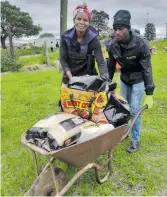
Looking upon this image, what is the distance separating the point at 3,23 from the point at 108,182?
1231 inches

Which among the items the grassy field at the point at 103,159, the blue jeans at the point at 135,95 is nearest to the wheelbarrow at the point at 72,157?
the grassy field at the point at 103,159

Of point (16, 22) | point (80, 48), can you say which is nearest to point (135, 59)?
point (80, 48)

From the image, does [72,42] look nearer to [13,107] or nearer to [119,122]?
[119,122]

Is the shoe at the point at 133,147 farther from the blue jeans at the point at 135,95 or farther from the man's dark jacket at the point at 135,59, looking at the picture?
the man's dark jacket at the point at 135,59

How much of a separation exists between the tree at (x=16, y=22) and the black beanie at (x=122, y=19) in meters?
30.9

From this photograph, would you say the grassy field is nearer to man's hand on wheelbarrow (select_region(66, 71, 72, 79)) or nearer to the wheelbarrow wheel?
the wheelbarrow wheel

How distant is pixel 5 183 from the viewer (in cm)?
276

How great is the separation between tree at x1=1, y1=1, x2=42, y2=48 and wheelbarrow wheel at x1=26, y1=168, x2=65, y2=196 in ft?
103

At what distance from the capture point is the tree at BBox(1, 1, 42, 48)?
31797mm

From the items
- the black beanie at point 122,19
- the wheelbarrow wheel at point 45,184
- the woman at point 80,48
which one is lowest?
→ the wheelbarrow wheel at point 45,184

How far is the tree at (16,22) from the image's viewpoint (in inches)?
1252

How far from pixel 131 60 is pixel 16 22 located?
33705mm

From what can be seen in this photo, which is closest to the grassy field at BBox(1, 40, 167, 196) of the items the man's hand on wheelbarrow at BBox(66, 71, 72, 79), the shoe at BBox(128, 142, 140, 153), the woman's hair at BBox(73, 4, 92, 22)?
the shoe at BBox(128, 142, 140, 153)

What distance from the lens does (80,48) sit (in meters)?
2.84
